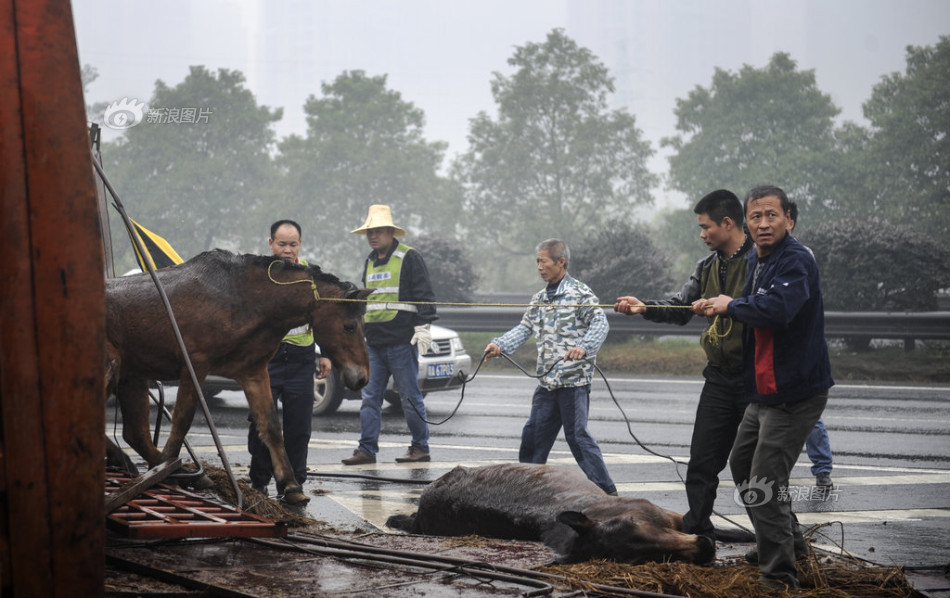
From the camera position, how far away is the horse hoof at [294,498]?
7.29 metres

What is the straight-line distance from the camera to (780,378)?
4.90 meters

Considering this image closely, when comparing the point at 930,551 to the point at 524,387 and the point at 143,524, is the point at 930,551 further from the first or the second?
the point at 524,387

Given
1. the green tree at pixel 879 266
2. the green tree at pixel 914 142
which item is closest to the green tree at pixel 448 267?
the green tree at pixel 879 266

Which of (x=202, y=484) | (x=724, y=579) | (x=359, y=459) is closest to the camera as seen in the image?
(x=724, y=579)

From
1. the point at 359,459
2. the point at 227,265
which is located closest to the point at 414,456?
the point at 359,459

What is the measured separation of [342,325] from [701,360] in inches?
526

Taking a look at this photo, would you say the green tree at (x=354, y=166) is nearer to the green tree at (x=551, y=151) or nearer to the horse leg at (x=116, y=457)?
the green tree at (x=551, y=151)

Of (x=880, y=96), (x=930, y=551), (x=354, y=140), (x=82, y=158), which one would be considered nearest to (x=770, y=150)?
(x=880, y=96)

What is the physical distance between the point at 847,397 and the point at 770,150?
106 feet

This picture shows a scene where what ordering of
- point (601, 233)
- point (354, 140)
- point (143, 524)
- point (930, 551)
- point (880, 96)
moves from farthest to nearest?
1. point (354, 140)
2. point (880, 96)
3. point (601, 233)
4. point (930, 551)
5. point (143, 524)

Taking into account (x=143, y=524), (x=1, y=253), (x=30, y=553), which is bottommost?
(x=143, y=524)

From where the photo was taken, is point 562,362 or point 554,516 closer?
point 554,516

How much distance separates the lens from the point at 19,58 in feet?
8.68

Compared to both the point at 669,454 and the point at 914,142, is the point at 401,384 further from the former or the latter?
the point at 914,142
